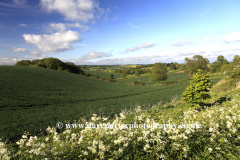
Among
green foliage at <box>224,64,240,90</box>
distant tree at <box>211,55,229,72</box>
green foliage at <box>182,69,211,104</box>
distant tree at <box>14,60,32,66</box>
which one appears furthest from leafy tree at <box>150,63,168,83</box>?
distant tree at <box>14,60,32,66</box>

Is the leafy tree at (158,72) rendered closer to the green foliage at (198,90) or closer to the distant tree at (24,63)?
the green foliage at (198,90)

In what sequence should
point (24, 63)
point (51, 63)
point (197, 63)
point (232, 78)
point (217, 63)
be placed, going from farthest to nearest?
point (217, 63), point (24, 63), point (51, 63), point (197, 63), point (232, 78)

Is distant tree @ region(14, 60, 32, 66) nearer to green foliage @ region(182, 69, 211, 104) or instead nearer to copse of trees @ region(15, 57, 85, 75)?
copse of trees @ region(15, 57, 85, 75)

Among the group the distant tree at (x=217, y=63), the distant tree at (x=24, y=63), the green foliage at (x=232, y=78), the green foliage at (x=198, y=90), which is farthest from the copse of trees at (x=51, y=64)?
the distant tree at (x=217, y=63)

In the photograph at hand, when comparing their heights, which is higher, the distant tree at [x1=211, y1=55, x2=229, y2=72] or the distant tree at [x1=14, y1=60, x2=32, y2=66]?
the distant tree at [x1=14, y1=60, x2=32, y2=66]

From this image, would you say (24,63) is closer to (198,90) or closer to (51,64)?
(51,64)

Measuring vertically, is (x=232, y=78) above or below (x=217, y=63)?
below

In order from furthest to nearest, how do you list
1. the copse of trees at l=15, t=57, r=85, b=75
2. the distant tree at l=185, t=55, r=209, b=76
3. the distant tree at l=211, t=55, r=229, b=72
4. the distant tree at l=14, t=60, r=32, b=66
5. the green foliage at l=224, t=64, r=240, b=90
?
the distant tree at l=211, t=55, r=229, b=72 → the distant tree at l=14, t=60, r=32, b=66 → the copse of trees at l=15, t=57, r=85, b=75 → the distant tree at l=185, t=55, r=209, b=76 → the green foliage at l=224, t=64, r=240, b=90

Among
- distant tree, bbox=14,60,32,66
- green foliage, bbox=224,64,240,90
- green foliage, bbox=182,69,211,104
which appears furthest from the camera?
distant tree, bbox=14,60,32,66

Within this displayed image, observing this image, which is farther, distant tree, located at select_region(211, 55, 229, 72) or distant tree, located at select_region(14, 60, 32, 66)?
distant tree, located at select_region(211, 55, 229, 72)

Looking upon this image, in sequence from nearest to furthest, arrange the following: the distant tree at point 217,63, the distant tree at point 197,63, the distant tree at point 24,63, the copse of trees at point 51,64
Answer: the distant tree at point 197,63, the copse of trees at point 51,64, the distant tree at point 24,63, the distant tree at point 217,63

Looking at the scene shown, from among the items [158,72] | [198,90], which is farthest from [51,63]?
[198,90]

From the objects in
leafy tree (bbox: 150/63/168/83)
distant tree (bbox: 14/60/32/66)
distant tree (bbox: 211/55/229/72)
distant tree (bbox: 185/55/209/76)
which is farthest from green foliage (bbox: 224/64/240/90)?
distant tree (bbox: 14/60/32/66)

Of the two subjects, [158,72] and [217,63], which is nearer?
[158,72]
